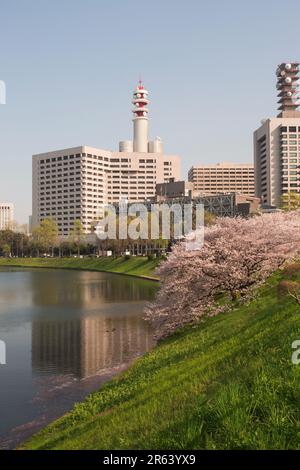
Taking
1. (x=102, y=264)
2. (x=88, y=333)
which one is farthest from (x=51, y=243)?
(x=88, y=333)

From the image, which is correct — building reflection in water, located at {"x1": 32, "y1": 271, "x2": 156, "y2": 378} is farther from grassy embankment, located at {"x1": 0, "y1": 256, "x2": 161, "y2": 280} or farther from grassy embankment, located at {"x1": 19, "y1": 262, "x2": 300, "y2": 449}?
grassy embankment, located at {"x1": 0, "y1": 256, "x2": 161, "y2": 280}

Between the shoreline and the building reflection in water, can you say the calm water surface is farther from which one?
the shoreline

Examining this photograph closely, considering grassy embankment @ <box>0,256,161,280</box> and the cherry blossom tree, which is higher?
the cherry blossom tree

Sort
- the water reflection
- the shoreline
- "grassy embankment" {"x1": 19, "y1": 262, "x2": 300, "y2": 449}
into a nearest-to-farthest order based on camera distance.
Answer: "grassy embankment" {"x1": 19, "y1": 262, "x2": 300, "y2": 449} < the water reflection < the shoreline

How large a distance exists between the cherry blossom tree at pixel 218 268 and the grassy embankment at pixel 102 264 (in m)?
51.9

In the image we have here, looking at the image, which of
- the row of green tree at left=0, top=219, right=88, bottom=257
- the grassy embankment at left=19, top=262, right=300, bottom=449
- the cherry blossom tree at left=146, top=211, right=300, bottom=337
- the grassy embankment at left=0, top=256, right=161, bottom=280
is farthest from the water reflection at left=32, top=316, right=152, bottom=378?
the row of green tree at left=0, top=219, right=88, bottom=257

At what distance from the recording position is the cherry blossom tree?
3247 cm

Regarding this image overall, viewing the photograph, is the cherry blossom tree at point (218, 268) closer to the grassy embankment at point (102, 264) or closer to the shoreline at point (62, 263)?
the grassy embankment at point (102, 264)

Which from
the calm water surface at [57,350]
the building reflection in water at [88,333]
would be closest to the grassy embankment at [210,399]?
the calm water surface at [57,350]

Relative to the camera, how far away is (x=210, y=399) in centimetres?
1156

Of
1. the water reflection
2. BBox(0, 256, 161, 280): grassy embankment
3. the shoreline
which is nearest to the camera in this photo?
the water reflection

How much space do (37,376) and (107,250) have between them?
134 m

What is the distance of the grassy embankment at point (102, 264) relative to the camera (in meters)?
114

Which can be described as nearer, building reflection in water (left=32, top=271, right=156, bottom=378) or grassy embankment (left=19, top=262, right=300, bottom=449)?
grassy embankment (left=19, top=262, right=300, bottom=449)
